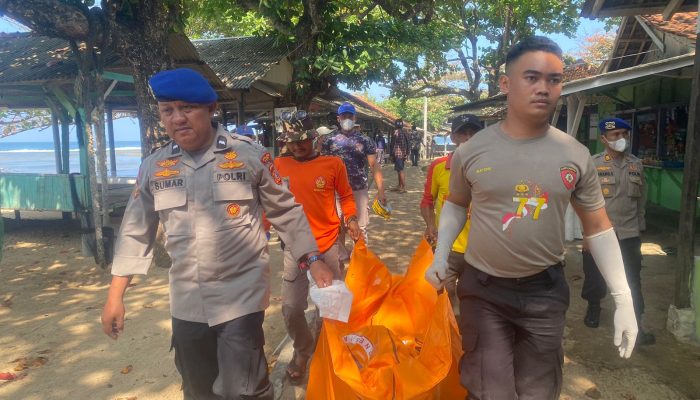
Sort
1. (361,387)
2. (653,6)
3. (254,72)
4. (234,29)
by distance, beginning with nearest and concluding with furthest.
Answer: (361,387)
(653,6)
(254,72)
(234,29)

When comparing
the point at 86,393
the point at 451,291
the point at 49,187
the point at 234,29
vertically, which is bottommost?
the point at 86,393

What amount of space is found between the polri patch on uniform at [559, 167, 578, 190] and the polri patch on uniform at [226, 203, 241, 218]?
144cm

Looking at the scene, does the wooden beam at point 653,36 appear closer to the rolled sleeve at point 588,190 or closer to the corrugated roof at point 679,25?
the corrugated roof at point 679,25

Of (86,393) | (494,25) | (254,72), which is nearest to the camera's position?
(86,393)

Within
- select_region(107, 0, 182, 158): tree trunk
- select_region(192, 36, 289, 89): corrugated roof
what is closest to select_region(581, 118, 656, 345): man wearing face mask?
select_region(107, 0, 182, 158): tree trunk

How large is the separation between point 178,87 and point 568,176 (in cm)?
173

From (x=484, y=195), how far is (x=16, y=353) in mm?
4147

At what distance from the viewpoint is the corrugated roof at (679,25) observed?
762cm

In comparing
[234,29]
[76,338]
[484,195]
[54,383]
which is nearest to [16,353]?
[76,338]

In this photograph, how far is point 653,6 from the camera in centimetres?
538

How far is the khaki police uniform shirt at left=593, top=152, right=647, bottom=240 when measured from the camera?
13.3 ft

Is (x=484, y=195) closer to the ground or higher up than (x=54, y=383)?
higher up

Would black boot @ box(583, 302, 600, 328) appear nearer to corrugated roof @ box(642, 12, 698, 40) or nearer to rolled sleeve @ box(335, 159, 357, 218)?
rolled sleeve @ box(335, 159, 357, 218)

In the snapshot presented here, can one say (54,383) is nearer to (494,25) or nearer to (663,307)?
(663,307)
